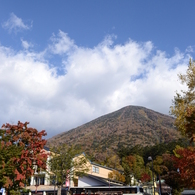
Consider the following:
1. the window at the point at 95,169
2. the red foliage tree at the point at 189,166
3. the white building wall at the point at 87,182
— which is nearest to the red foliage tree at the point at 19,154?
the red foliage tree at the point at 189,166

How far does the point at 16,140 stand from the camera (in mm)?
26469

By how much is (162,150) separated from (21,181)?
70.5 m

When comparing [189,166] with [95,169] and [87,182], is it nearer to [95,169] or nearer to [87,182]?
[87,182]

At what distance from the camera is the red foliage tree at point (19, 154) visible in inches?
926

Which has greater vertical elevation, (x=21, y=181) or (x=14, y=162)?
(x=14, y=162)

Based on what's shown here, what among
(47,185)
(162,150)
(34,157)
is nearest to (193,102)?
(34,157)

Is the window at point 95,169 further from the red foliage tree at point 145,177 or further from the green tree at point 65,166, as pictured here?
the green tree at point 65,166

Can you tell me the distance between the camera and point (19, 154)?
963 inches

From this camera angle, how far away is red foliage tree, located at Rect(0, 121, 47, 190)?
2351cm

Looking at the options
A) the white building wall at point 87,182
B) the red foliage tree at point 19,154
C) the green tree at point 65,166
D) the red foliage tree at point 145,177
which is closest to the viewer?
the red foliage tree at point 19,154

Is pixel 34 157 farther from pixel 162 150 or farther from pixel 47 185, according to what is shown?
pixel 162 150

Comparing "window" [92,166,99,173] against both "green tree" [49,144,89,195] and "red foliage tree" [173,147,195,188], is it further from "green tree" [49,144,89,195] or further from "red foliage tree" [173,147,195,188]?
"red foliage tree" [173,147,195,188]

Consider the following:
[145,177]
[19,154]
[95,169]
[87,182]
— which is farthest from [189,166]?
[145,177]

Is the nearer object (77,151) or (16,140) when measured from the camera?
(16,140)
